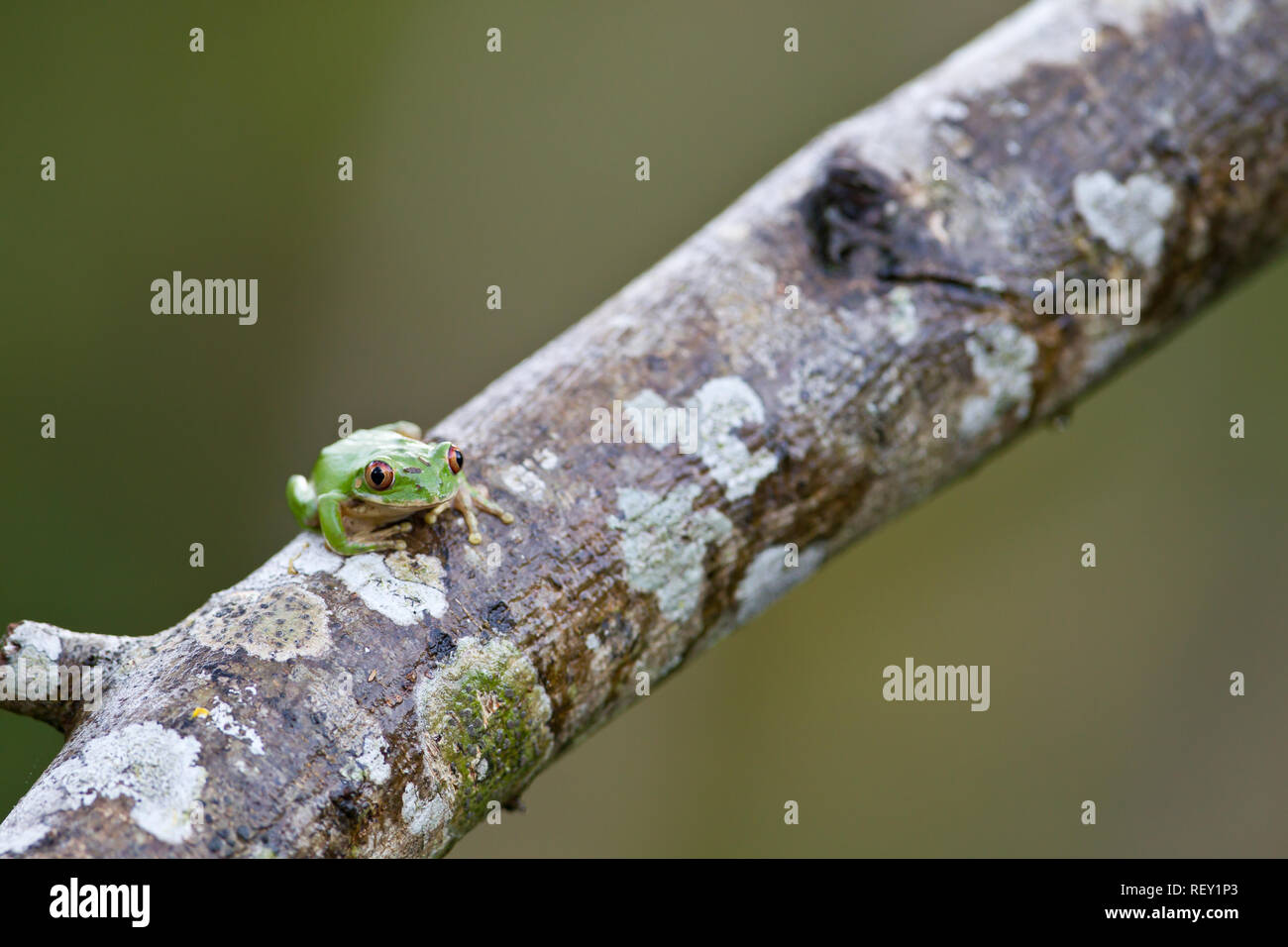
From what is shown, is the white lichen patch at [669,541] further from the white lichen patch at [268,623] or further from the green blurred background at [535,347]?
the green blurred background at [535,347]

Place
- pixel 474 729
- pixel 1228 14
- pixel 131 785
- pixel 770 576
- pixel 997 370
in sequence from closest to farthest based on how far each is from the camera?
pixel 131 785
pixel 474 729
pixel 770 576
pixel 997 370
pixel 1228 14

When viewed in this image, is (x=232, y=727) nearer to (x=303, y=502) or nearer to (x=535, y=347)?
(x=303, y=502)

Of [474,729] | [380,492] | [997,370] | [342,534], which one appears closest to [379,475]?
[380,492]

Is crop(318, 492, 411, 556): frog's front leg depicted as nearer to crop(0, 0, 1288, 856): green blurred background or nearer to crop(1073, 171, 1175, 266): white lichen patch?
crop(1073, 171, 1175, 266): white lichen patch

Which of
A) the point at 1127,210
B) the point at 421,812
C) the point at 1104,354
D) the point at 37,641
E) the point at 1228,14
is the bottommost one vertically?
the point at 421,812

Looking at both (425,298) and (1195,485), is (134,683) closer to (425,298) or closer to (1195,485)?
(425,298)

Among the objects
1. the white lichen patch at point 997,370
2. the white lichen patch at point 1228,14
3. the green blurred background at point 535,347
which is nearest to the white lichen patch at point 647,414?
the white lichen patch at point 997,370
